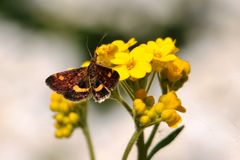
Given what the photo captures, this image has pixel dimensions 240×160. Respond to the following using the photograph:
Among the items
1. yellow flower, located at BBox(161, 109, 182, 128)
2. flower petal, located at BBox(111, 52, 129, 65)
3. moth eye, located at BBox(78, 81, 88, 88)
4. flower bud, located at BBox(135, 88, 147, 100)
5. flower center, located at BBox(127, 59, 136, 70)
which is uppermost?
flower petal, located at BBox(111, 52, 129, 65)

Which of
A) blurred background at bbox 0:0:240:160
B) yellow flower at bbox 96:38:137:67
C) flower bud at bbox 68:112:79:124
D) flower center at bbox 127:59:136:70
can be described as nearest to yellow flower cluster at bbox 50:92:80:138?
flower bud at bbox 68:112:79:124

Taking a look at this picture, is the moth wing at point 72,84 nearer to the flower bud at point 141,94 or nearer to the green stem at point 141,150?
the flower bud at point 141,94

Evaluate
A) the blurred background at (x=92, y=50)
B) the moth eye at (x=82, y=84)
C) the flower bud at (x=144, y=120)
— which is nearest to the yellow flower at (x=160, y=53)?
the flower bud at (x=144, y=120)

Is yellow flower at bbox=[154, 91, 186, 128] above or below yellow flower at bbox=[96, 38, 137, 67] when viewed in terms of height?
below

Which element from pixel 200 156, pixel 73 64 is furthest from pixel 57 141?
pixel 200 156

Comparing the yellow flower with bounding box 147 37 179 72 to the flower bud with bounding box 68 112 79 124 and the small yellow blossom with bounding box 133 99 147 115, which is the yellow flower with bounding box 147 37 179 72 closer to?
the small yellow blossom with bounding box 133 99 147 115

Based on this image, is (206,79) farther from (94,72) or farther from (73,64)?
(94,72)
